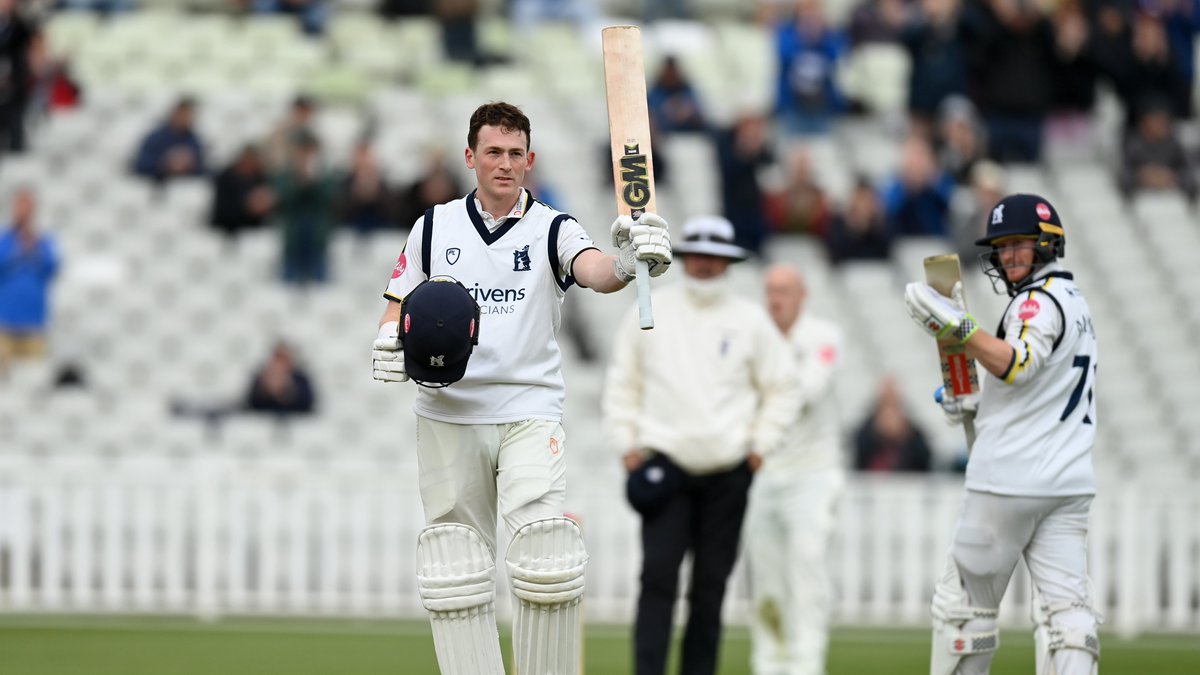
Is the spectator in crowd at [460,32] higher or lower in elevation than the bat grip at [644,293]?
higher

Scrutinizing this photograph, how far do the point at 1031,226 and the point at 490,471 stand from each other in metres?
2.43

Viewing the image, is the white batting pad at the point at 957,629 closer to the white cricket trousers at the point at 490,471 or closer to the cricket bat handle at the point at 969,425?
the cricket bat handle at the point at 969,425

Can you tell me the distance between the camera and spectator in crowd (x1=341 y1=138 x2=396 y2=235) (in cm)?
1744

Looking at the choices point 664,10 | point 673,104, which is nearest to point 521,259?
point 673,104

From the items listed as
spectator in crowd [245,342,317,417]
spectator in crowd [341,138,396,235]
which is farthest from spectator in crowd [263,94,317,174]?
spectator in crowd [245,342,317,417]

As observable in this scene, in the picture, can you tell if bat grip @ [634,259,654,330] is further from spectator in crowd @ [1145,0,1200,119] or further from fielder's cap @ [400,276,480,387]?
spectator in crowd @ [1145,0,1200,119]

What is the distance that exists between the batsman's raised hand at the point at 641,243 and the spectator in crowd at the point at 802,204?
38.0ft

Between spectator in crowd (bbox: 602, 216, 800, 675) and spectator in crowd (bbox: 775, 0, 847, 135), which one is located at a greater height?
spectator in crowd (bbox: 775, 0, 847, 135)

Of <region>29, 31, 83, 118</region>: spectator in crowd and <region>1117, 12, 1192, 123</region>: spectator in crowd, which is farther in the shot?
<region>1117, 12, 1192, 123</region>: spectator in crowd

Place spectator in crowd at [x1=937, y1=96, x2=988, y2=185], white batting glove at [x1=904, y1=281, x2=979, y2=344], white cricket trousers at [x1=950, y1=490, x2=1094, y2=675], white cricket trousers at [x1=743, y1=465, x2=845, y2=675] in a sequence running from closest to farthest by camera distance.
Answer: white batting glove at [x1=904, y1=281, x2=979, y2=344], white cricket trousers at [x1=950, y1=490, x2=1094, y2=675], white cricket trousers at [x1=743, y1=465, x2=845, y2=675], spectator in crowd at [x1=937, y1=96, x2=988, y2=185]

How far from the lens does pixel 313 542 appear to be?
14180 mm

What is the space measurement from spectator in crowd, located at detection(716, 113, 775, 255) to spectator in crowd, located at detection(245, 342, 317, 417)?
14.4ft

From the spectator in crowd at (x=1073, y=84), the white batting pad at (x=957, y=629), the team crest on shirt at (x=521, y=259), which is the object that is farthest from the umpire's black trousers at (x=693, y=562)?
the spectator in crowd at (x=1073, y=84)

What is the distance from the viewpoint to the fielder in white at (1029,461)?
7.46 m
